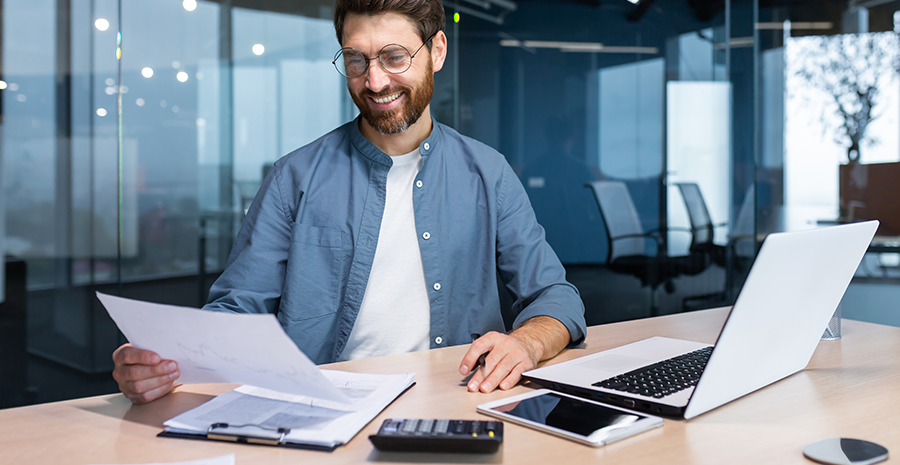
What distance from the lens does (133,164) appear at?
319 centimetres

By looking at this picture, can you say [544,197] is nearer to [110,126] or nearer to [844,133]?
[844,133]

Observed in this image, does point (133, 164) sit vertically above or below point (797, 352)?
above

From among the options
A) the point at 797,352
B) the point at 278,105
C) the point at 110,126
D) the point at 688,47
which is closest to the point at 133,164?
the point at 110,126

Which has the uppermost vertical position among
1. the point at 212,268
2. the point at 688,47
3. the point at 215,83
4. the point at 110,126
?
the point at 688,47

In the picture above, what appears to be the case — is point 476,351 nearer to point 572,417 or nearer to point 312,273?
point 572,417

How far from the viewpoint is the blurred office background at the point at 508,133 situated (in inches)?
122

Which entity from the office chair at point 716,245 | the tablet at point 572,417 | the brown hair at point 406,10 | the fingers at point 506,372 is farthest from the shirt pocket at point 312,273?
the office chair at point 716,245

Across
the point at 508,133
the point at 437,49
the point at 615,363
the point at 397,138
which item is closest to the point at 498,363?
the point at 615,363

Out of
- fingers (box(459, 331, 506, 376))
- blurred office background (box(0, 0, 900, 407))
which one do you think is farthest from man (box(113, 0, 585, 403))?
blurred office background (box(0, 0, 900, 407))

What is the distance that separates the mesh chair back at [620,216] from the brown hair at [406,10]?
3.23m

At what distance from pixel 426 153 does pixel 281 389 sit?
897mm

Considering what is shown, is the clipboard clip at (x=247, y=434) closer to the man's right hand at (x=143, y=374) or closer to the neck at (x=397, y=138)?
the man's right hand at (x=143, y=374)

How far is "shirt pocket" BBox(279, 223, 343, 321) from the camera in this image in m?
1.41

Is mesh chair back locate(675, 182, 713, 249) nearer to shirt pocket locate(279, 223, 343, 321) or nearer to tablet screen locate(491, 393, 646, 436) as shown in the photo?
shirt pocket locate(279, 223, 343, 321)
